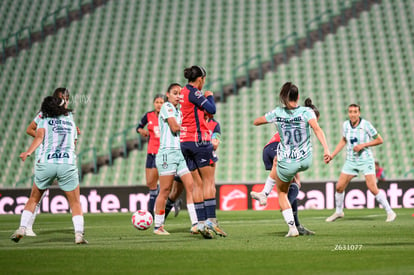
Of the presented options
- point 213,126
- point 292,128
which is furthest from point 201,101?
point 213,126

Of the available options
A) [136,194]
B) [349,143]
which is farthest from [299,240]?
[136,194]

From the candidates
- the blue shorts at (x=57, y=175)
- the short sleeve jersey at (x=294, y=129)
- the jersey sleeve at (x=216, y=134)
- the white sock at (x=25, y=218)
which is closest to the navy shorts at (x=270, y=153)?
the jersey sleeve at (x=216, y=134)

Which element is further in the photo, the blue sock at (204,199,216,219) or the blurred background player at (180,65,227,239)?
the blue sock at (204,199,216,219)

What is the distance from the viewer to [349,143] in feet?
45.8

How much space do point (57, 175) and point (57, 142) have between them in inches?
15.6

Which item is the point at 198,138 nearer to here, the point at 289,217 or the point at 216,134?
the point at 289,217

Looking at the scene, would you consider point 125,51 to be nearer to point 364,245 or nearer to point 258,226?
point 258,226

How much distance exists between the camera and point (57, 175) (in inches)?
341

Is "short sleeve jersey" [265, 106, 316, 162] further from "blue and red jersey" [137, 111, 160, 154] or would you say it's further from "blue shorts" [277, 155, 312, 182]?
"blue and red jersey" [137, 111, 160, 154]

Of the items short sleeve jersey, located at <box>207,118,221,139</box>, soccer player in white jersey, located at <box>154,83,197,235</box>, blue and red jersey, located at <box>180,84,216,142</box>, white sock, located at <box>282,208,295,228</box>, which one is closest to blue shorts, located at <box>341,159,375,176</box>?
short sleeve jersey, located at <box>207,118,221,139</box>

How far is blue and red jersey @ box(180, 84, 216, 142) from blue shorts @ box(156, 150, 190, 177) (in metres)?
0.55

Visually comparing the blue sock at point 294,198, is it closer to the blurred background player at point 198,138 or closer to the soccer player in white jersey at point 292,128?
the soccer player in white jersey at point 292,128

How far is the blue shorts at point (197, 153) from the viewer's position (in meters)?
9.32

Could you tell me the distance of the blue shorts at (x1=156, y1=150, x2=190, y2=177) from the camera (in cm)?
986
